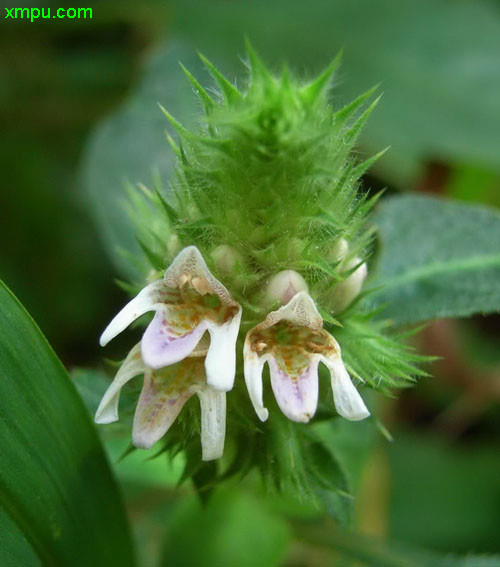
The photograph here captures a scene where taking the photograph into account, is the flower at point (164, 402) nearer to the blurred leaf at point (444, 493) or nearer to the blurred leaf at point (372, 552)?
the blurred leaf at point (372, 552)

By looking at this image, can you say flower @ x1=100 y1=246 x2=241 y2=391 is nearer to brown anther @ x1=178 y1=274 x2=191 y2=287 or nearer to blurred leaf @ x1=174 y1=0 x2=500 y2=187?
brown anther @ x1=178 y1=274 x2=191 y2=287

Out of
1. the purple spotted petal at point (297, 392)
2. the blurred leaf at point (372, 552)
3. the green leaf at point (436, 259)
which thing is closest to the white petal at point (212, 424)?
the purple spotted petal at point (297, 392)

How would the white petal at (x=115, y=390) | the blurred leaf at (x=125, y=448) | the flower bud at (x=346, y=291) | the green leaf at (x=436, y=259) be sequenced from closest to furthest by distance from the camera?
the white petal at (x=115, y=390) → the flower bud at (x=346, y=291) → the blurred leaf at (x=125, y=448) → the green leaf at (x=436, y=259)

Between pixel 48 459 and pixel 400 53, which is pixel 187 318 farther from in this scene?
pixel 400 53

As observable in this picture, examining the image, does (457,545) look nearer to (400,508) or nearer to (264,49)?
(400,508)

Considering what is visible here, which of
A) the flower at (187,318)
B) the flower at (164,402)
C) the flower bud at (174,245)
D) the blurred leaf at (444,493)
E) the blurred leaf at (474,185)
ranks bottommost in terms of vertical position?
the blurred leaf at (444,493)

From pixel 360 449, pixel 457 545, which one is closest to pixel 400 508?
pixel 457 545
